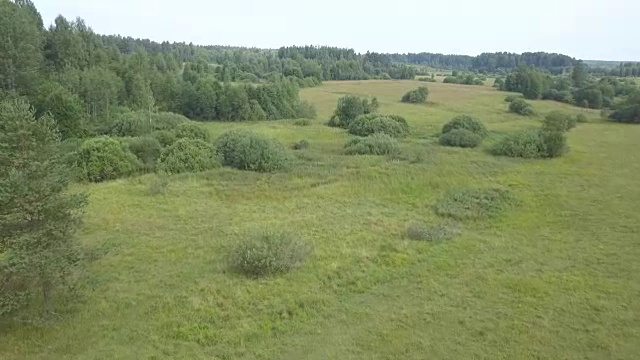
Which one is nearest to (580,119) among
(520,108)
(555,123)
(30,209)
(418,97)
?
(520,108)

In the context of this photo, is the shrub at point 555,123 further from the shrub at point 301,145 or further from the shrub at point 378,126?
the shrub at point 301,145

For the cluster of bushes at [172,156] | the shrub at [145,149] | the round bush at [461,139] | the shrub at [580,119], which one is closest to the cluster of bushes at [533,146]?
the round bush at [461,139]

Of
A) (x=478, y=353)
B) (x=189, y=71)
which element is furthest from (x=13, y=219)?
(x=189, y=71)

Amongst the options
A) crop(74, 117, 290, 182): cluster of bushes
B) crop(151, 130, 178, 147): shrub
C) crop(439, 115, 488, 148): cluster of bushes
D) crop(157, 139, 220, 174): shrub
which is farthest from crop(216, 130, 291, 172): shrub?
crop(439, 115, 488, 148): cluster of bushes

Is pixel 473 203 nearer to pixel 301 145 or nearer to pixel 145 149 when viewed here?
pixel 301 145

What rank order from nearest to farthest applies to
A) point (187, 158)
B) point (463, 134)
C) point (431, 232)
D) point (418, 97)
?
1. point (431, 232)
2. point (187, 158)
3. point (463, 134)
4. point (418, 97)

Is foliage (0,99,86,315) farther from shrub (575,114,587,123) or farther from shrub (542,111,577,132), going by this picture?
shrub (575,114,587,123)
